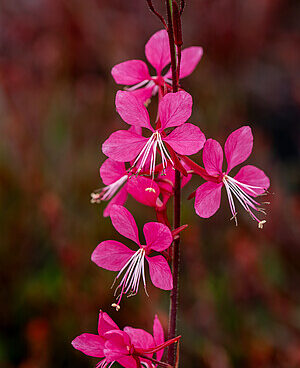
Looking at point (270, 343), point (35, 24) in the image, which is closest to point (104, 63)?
point (35, 24)

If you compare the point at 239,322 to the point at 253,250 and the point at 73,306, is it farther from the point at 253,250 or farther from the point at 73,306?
the point at 73,306

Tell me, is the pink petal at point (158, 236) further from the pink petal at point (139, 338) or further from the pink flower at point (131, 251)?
the pink petal at point (139, 338)

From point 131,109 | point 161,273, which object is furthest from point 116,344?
point 131,109

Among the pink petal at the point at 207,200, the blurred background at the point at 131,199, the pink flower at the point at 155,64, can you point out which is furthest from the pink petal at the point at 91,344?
the blurred background at the point at 131,199

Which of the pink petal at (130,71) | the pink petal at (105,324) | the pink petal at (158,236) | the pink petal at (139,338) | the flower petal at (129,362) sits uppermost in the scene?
the pink petal at (130,71)

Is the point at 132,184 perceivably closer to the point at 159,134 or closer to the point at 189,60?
the point at 159,134

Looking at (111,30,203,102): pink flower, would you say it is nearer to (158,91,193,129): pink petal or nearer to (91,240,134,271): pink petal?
(158,91,193,129): pink petal
